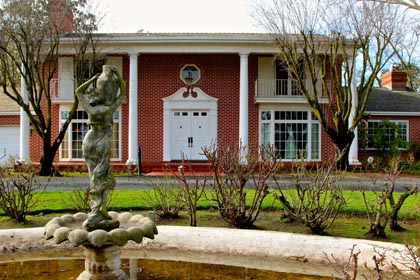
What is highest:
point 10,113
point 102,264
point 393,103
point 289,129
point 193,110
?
point 393,103

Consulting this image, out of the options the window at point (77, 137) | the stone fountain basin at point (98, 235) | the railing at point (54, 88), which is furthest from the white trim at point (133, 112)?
the stone fountain basin at point (98, 235)

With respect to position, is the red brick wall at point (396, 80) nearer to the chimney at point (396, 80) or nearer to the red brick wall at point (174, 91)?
the chimney at point (396, 80)

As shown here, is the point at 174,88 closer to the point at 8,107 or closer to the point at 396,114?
the point at 8,107

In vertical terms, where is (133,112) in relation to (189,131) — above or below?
above

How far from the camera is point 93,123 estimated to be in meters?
5.10

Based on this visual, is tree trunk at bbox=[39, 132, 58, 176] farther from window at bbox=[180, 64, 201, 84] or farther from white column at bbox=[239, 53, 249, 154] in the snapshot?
white column at bbox=[239, 53, 249, 154]

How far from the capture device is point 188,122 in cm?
2302

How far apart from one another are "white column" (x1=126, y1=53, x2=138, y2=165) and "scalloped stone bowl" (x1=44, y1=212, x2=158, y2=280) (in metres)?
15.8

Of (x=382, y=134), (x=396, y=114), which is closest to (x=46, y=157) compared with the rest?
(x=382, y=134)

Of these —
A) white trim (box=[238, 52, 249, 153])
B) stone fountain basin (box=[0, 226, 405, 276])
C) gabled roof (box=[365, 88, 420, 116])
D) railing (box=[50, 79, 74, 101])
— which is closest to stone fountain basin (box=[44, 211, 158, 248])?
stone fountain basin (box=[0, 226, 405, 276])

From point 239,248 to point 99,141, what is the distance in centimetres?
288

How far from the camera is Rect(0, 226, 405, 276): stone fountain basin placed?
6250 millimetres

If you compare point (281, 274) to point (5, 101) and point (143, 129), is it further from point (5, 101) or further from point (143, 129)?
point (5, 101)

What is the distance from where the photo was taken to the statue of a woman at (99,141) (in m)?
5.09
